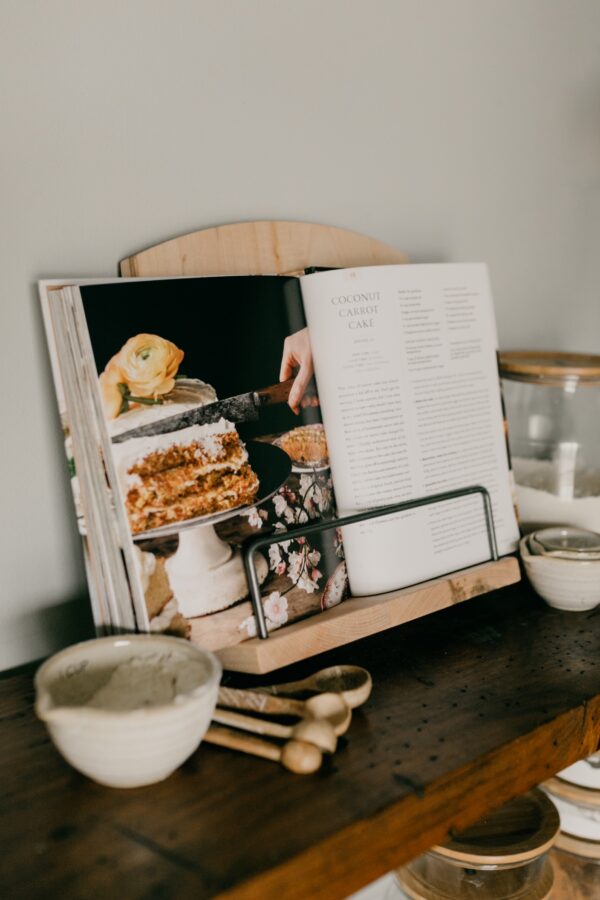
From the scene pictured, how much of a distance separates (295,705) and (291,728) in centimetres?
4

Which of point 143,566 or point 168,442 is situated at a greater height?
Result: point 168,442

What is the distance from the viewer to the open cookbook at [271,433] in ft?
2.28

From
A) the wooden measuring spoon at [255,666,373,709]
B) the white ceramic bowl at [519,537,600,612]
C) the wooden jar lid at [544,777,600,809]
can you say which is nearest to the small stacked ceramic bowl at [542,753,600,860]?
the wooden jar lid at [544,777,600,809]

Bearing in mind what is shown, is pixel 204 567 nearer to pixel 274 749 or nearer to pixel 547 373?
pixel 274 749

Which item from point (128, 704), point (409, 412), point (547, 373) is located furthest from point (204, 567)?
point (547, 373)

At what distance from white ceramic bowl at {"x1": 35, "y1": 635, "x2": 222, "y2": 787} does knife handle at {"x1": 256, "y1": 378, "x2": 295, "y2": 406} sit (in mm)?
264

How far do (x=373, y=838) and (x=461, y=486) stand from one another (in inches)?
17.3

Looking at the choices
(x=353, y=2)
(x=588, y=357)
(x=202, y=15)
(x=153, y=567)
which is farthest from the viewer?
(x=588, y=357)

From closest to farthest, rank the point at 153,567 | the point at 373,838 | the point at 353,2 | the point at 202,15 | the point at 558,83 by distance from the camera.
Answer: the point at 373,838 → the point at 153,567 → the point at 202,15 → the point at 353,2 → the point at 558,83

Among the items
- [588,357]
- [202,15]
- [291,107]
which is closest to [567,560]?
[588,357]

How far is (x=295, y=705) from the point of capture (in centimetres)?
65

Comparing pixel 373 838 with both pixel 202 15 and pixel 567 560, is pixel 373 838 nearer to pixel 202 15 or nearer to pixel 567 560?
pixel 567 560

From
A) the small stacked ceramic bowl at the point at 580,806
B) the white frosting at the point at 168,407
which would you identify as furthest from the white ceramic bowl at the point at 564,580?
the white frosting at the point at 168,407

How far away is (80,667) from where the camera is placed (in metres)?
0.62
